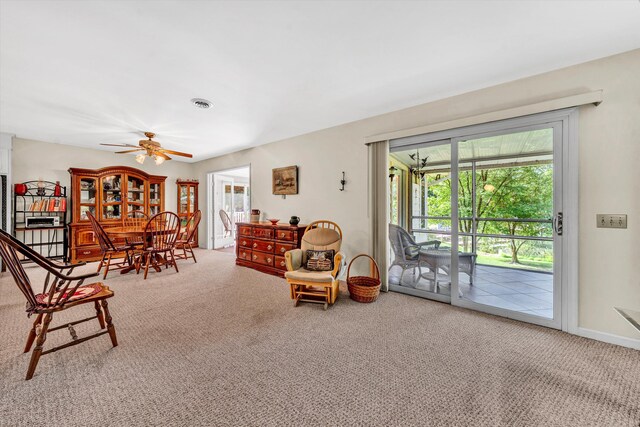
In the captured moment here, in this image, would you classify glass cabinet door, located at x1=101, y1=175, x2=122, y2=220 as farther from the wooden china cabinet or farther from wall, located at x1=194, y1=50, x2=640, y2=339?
wall, located at x1=194, y1=50, x2=640, y2=339

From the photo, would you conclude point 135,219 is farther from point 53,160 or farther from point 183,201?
point 53,160

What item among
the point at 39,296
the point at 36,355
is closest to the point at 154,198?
the point at 39,296

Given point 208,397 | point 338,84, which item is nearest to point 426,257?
point 338,84

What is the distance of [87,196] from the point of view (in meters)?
5.22

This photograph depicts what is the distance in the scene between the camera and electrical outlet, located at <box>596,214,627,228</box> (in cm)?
208

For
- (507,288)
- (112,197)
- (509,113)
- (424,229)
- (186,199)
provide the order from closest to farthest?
(509,113), (507,288), (424,229), (112,197), (186,199)

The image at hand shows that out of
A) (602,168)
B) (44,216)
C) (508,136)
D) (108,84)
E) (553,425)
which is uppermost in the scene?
(108,84)

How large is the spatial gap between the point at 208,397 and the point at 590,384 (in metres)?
2.49

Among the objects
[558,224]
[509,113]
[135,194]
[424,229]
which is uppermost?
[509,113]

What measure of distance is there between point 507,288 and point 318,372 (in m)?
2.74

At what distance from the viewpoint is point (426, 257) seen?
10.9ft

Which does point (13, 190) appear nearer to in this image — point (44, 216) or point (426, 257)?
point (44, 216)

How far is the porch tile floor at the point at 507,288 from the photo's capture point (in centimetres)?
264

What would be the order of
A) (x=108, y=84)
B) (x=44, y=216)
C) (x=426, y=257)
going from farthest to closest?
(x=44, y=216)
(x=426, y=257)
(x=108, y=84)
